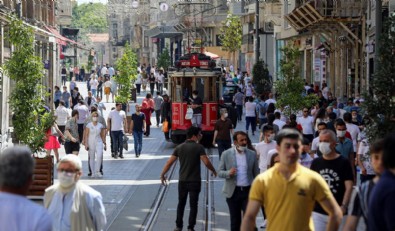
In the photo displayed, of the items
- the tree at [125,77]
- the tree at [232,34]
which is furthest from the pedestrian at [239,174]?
the tree at [232,34]

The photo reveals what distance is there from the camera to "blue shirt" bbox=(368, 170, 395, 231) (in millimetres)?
8250

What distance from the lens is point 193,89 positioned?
37250 millimetres

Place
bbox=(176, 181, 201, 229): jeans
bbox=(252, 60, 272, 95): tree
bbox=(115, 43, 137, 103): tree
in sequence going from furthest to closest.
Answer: bbox=(252, 60, 272, 95): tree, bbox=(115, 43, 137, 103): tree, bbox=(176, 181, 201, 229): jeans

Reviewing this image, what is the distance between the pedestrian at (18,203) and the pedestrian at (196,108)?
28.4 metres

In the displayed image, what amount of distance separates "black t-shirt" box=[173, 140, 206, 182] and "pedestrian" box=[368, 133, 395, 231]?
8.05 metres

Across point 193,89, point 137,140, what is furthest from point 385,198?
point 193,89

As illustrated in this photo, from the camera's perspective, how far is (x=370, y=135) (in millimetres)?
17750

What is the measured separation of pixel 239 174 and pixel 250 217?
587cm

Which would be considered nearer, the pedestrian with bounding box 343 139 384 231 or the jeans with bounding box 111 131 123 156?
the pedestrian with bounding box 343 139 384 231

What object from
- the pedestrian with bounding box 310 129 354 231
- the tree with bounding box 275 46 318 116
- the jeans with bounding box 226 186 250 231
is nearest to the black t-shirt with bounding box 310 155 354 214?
the pedestrian with bounding box 310 129 354 231

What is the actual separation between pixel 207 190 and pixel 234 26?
68231 millimetres

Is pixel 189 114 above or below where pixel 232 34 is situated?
below

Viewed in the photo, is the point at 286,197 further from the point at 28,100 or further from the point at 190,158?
the point at 28,100

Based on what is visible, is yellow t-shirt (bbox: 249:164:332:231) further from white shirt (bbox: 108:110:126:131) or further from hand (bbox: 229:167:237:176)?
white shirt (bbox: 108:110:126:131)
